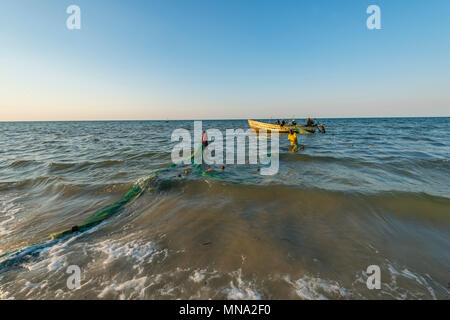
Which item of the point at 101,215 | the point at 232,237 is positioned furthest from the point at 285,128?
the point at 101,215

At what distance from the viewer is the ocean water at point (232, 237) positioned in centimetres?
323

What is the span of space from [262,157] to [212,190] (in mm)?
7526

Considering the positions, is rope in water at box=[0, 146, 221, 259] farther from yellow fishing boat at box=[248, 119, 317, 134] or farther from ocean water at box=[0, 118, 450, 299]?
yellow fishing boat at box=[248, 119, 317, 134]

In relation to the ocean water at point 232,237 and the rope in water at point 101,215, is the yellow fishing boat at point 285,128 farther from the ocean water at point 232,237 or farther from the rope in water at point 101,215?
the rope in water at point 101,215

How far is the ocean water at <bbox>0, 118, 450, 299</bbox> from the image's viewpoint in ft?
10.6

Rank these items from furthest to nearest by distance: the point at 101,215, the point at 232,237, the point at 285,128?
1. the point at 285,128
2. the point at 101,215
3. the point at 232,237

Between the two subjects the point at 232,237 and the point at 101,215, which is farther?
the point at 101,215

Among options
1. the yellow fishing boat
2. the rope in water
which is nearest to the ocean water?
the rope in water

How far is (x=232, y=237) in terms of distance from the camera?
4.60 metres

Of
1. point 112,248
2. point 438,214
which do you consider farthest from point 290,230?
point 438,214

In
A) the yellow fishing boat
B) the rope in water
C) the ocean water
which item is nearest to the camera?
the ocean water

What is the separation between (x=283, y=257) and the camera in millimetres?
3867

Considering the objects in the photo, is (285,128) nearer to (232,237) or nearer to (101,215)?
(232,237)
